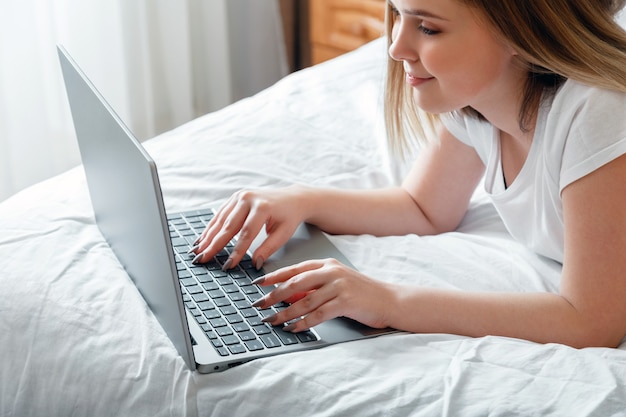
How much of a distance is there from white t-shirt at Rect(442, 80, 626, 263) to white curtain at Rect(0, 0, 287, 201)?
120cm

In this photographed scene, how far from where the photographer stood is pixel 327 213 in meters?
1.24

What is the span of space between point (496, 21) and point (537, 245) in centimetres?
32

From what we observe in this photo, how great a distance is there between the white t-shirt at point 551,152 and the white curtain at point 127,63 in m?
1.20

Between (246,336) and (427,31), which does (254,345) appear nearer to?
(246,336)

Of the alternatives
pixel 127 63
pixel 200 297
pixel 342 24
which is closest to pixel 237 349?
pixel 200 297

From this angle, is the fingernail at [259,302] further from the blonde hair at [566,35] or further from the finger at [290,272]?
the blonde hair at [566,35]

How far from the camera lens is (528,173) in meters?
1.15

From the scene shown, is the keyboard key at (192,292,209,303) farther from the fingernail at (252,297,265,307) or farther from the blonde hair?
the blonde hair

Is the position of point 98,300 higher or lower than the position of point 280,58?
lower

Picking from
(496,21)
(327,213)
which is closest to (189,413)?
(327,213)

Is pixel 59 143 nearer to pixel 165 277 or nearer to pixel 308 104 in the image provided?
pixel 308 104

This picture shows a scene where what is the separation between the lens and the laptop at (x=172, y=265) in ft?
2.91

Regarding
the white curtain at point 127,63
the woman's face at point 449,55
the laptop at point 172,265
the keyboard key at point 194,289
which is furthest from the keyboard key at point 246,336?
the white curtain at point 127,63

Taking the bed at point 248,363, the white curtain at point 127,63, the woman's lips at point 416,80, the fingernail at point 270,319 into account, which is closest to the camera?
the bed at point 248,363
